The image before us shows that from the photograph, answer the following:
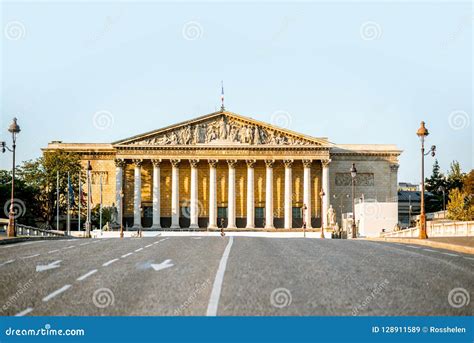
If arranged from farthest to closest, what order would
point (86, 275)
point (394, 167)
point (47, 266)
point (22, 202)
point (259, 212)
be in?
point (394, 167), point (259, 212), point (22, 202), point (47, 266), point (86, 275)

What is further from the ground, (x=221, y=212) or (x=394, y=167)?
(x=394, y=167)

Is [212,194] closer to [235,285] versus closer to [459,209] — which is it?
[459,209]

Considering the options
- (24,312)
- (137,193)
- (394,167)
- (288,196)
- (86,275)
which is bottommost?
(24,312)

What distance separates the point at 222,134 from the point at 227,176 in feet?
Result: 21.8

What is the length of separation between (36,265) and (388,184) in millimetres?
95111

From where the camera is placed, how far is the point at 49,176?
97500mm

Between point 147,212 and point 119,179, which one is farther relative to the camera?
point 147,212

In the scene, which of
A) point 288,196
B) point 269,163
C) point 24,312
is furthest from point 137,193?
point 24,312

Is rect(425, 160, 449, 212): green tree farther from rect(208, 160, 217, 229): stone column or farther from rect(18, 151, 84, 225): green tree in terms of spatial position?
rect(18, 151, 84, 225): green tree

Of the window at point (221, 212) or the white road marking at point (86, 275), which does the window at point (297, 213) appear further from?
the white road marking at point (86, 275)

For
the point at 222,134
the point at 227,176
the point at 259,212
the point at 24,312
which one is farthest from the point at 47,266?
the point at 227,176

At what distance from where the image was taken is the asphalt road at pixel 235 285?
13.1m

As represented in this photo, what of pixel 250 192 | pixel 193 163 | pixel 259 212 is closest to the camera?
pixel 193 163

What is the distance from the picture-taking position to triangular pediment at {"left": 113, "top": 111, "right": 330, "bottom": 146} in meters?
105
